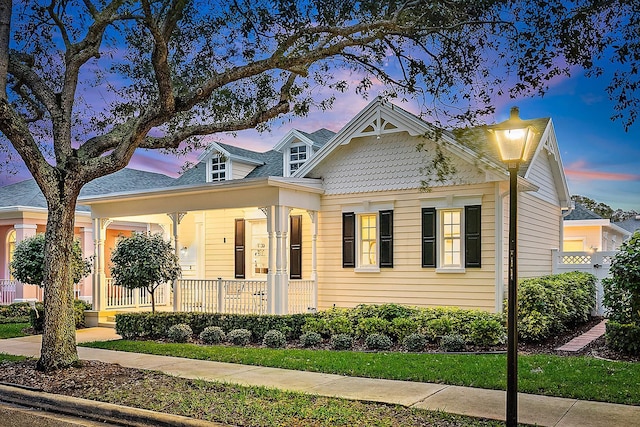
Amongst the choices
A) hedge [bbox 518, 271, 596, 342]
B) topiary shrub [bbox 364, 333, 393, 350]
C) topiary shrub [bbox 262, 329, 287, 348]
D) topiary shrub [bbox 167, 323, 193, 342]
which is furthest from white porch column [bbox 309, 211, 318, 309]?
hedge [bbox 518, 271, 596, 342]

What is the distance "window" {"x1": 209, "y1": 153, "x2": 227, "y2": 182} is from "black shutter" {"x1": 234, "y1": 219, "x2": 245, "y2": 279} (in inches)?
97.9

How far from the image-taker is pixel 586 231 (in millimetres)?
25344

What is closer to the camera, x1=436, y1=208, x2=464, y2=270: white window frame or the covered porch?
x1=436, y1=208, x2=464, y2=270: white window frame

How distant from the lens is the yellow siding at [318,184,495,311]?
14.0 m

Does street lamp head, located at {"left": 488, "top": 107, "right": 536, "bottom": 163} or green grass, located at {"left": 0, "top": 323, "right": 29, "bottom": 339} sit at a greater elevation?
street lamp head, located at {"left": 488, "top": 107, "right": 536, "bottom": 163}

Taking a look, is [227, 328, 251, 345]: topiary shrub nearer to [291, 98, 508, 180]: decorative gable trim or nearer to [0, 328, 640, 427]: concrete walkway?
[0, 328, 640, 427]: concrete walkway

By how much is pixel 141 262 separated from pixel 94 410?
7.06 m

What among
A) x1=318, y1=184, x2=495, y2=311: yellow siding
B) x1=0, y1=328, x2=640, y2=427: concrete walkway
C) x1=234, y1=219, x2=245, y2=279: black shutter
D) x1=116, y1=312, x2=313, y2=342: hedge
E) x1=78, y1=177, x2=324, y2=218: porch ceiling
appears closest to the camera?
x1=0, y1=328, x2=640, y2=427: concrete walkway

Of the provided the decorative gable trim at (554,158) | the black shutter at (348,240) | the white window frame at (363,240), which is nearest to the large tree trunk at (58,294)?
the black shutter at (348,240)

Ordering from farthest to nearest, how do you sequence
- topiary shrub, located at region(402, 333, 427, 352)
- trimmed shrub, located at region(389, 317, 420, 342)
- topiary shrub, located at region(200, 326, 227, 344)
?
topiary shrub, located at region(200, 326, 227, 344) < trimmed shrub, located at region(389, 317, 420, 342) < topiary shrub, located at region(402, 333, 427, 352)

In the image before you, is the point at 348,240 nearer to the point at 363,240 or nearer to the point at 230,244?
the point at 363,240

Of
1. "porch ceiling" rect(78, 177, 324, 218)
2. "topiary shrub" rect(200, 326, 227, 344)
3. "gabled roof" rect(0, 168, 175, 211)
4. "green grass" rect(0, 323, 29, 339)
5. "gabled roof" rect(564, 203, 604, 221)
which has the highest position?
"gabled roof" rect(0, 168, 175, 211)

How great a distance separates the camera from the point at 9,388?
28.8ft

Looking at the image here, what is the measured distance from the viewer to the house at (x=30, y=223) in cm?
2078
